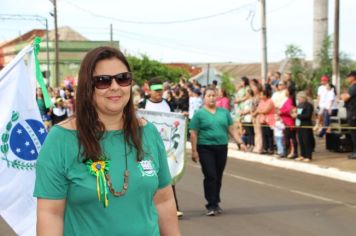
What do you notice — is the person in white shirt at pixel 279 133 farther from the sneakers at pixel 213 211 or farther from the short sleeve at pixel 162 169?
the short sleeve at pixel 162 169

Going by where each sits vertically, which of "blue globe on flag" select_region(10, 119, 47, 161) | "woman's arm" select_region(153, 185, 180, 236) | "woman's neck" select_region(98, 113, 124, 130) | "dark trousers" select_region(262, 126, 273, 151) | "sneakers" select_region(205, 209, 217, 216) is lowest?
"sneakers" select_region(205, 209, 217, 216)

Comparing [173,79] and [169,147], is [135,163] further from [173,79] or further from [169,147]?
[173,79]

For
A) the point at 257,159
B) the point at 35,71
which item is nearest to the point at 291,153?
the point at 257,159

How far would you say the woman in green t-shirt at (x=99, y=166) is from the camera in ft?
8.46

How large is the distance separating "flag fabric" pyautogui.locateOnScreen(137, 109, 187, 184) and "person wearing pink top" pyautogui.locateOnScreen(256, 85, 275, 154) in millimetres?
6187

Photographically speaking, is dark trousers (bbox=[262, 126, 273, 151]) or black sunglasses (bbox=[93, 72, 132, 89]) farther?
dark trousers (bbox=[262, 126, 273, 151])

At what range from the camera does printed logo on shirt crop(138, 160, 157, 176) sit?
270cm

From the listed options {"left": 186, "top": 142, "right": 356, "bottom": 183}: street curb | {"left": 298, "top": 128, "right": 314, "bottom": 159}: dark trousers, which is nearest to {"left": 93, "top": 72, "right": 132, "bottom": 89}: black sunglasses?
{"left": 186, "top": 142, "right": 356, "bottom": 183}: street curb

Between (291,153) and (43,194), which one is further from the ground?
(43,194)

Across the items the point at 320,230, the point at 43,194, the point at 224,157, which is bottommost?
the point at 320,230

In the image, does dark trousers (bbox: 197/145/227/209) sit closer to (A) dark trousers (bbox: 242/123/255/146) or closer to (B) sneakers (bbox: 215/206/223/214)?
(B) sneakers (bbox: 215/206/223/214)

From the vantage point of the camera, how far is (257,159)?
14750 millimetres

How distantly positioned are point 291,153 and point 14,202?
9834 millimetres

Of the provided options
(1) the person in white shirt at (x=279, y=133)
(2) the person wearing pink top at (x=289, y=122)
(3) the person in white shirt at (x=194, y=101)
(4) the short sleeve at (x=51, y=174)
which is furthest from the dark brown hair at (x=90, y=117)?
(3) the person in white shirt at (x=194, y=101)
